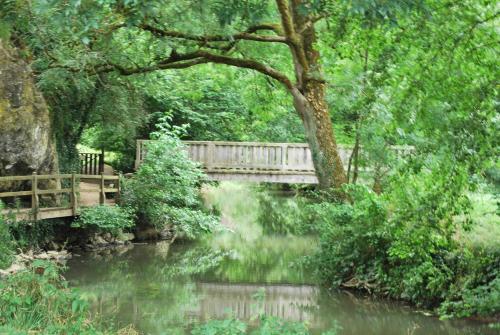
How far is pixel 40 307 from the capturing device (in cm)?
816

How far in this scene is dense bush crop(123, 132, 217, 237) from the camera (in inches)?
790

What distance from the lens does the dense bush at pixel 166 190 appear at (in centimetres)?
2006

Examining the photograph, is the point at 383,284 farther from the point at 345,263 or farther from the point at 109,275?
the point at 109,275

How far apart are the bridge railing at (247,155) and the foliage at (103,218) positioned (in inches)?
161

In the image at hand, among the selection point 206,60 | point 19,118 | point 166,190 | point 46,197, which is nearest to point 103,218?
point 46,197

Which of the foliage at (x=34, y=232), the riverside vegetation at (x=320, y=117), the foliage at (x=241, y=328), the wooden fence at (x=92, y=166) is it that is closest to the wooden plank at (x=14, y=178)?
the riverside vegetation at (x=320, y=117)

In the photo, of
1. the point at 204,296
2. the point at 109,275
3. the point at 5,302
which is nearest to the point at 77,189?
the point at 109,275

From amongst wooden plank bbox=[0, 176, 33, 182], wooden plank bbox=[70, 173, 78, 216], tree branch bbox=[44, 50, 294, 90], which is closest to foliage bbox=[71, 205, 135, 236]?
wooden plank bbox=[70, 173, 78, 216]

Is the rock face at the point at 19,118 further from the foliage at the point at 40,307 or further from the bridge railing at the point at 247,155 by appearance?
the foliage at the point at 40,307

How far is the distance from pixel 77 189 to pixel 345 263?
26.1 feet

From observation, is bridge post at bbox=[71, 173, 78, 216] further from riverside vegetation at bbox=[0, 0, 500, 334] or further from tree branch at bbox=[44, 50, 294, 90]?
tree branch at bbox=[44, 50, 294, 90]

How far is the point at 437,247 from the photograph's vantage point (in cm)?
1194

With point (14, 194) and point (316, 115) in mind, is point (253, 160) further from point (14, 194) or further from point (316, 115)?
point (316, 115)

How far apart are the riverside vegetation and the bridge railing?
93 cm
